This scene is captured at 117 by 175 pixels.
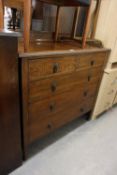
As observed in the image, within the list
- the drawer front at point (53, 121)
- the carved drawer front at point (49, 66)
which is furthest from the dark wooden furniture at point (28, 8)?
the drawer front at point (53, 121)

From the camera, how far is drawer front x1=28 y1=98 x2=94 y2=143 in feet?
4.34

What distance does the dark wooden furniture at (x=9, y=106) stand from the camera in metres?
0.83

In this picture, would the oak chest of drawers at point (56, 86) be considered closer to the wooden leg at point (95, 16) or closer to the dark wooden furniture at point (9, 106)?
the dark wooden furniture at point (9, 106)

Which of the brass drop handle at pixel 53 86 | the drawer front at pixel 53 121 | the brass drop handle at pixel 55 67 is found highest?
the brass drop handle at pixel 55 67

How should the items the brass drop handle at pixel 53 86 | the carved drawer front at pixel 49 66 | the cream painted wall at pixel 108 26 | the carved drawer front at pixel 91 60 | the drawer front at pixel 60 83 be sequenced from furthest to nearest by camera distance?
the cream painted wall at pixel 108 26 → the carved drawer front at pixel 91 60 → the brass drop handle at pixel 53 86 → the drawer front at pixel 60 83 → the carved drawer front at pixel 49 66

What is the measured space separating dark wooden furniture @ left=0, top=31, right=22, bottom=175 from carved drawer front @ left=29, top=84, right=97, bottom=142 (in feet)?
0.52

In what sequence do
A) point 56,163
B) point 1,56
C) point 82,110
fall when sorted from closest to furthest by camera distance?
point 1,56 → point 56,163 → point 82,110

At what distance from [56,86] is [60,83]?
0.05 meters

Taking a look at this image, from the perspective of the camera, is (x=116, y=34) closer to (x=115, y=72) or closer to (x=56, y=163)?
(x=115, y=72)

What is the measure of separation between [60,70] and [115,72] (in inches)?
35.4

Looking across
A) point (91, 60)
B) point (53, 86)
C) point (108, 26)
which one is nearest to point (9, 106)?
point (53, 86)

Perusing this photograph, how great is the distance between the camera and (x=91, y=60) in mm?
1495

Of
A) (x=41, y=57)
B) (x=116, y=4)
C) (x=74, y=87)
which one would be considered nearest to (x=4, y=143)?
(x=41, y=57)

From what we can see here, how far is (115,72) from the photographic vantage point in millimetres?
1823
